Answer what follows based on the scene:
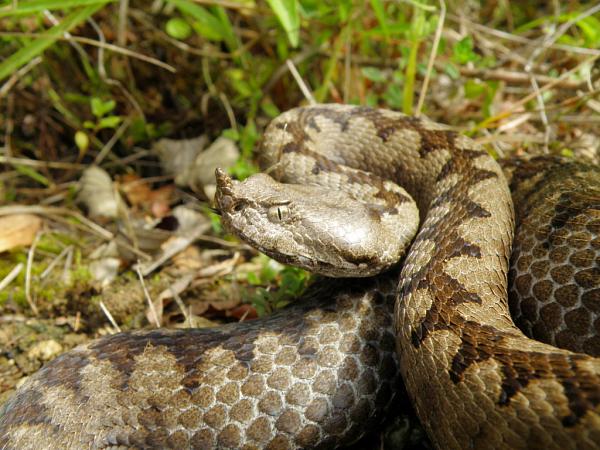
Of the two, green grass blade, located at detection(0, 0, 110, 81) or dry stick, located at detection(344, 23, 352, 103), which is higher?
green grass blade, located at detection(0, 0, 110, 81)

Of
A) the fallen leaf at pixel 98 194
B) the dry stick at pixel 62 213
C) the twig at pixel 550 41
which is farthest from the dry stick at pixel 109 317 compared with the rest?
the twig at pixel 550 41

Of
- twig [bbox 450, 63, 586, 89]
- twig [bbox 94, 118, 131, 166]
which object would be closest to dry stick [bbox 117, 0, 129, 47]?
twig [bbox 94, 118, 131, 166]

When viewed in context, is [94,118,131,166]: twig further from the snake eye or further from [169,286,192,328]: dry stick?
the snake eye

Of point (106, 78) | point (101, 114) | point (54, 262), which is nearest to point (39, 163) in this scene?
point (101, 114)

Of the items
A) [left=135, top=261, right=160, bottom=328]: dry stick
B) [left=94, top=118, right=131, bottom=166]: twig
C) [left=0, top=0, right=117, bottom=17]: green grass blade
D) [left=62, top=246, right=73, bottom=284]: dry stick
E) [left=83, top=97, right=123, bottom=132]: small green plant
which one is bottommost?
[left=62, top=246, right=73, bottom=284]: dry stick

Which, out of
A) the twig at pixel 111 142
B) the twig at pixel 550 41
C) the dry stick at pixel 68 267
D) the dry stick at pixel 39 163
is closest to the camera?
the dry stick at pixel 68 267

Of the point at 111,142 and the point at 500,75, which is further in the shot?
the point at 111,142

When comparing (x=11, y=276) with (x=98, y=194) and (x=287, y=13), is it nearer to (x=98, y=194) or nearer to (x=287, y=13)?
(x=98, y=194)

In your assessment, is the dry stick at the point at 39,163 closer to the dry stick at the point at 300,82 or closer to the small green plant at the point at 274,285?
the dry stick at the point at 300,82
